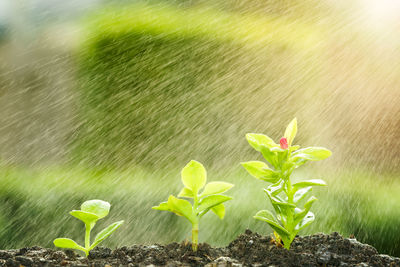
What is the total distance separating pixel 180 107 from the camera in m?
1.76

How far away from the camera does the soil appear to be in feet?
2.18

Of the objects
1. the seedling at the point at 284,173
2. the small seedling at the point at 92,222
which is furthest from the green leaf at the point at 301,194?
the small seedling at the point at 92,222

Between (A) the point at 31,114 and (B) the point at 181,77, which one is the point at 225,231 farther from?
(A) the point at 31,114

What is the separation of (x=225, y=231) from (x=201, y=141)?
1.33 ft

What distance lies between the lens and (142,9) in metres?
1.75

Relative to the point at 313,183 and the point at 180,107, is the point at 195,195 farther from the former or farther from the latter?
the point at 180,107

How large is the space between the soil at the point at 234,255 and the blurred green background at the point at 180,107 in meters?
0.64

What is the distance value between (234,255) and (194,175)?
160 mm

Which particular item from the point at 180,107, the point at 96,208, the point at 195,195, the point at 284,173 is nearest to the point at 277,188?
the point at 284,173

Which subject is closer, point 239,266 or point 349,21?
point 239,266

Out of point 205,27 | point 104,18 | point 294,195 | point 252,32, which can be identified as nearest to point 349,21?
point 252,32

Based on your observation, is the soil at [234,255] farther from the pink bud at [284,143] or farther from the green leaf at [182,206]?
the pink bud at [284,143]

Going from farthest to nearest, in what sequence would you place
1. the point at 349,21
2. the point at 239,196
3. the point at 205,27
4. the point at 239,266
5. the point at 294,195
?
1. the point at 349,21
2. the point at 205,27
3. the point at 239,196
4. the point at 294,195
5. the point at 239,266

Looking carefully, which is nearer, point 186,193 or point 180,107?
point 186,193
